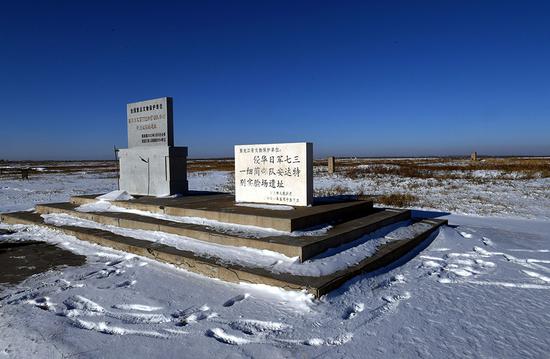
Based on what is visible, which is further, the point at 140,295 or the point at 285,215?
the point at 285,215

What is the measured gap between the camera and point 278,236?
17.4 ft

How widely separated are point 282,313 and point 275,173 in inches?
164

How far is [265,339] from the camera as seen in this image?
308 cm

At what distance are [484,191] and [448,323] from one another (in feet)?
43.6

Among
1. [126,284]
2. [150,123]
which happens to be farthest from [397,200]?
[126,284]

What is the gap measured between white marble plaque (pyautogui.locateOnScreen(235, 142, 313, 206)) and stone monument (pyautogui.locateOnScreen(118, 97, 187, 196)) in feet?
7.81

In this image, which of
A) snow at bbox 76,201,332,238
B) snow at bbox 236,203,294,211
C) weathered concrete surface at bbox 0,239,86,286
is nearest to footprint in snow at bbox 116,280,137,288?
weathered concrete surface at bbox 0,239,86,286

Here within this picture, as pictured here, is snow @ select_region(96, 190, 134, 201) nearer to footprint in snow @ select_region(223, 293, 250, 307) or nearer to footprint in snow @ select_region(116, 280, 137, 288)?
footprint in snow @ select_region(116, 280, 137, 288)

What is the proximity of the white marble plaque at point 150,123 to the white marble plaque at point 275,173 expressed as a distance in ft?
8.56

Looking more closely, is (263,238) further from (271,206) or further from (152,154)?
(152,154)

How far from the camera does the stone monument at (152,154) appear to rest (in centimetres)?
951

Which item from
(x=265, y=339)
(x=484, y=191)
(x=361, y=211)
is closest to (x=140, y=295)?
(x=265, y=339)

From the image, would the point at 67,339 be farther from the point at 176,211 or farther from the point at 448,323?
the point at 176,211

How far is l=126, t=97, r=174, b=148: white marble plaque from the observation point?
954 centimetres
